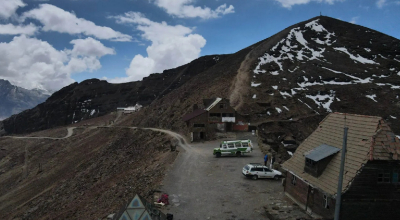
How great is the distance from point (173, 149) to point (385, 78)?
254ft

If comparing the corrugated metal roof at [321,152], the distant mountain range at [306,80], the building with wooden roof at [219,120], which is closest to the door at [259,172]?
the corrugated metal roof at [321,152]

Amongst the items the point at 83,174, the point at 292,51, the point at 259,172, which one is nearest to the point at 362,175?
the point at 259,172

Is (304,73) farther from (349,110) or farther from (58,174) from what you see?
(58,174)

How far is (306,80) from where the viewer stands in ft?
272

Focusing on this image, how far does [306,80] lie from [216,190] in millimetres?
68473

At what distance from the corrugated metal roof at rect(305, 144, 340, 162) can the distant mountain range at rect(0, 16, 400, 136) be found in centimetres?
3774

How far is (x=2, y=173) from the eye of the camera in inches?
2704

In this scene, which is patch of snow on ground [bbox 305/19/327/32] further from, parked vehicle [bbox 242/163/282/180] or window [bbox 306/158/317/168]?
window [bbox 306/158/317/168]

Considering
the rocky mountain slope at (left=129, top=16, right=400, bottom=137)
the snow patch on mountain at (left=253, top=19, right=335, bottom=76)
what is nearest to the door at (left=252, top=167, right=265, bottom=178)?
the rocky mountain slope at (left=129, top=16, right=400, bottom=137)

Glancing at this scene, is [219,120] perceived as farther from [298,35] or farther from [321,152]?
[298,35]

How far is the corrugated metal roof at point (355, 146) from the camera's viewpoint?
637 inches

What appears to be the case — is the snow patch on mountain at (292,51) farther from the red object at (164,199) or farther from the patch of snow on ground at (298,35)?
the red object at (164,199)

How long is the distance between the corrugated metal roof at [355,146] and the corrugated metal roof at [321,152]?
333 millimetres

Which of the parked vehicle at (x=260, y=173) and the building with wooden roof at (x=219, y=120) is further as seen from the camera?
the building with wooden roof at (x=219, y=120)
